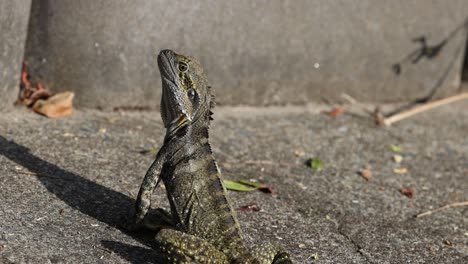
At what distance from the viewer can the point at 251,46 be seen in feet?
23.5

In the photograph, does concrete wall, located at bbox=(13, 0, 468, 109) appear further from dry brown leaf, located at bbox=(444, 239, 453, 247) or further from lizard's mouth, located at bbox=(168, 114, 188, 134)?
dry brown leaf, located at bbox=(444, 239, 453, 247)

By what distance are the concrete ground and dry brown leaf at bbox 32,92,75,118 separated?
0.07m

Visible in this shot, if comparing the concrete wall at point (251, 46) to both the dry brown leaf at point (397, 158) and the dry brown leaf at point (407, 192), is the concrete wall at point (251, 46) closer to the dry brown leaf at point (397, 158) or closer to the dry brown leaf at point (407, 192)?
the dry brown leaf at point (397, 158)

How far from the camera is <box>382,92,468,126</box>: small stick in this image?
308 inches

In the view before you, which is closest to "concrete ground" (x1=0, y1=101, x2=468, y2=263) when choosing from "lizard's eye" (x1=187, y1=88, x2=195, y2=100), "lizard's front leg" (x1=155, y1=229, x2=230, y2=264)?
"lizard's front leg" (x1=155, y1=229, x2=230, y2=264)

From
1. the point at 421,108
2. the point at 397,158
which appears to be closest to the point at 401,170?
the point at 397,158

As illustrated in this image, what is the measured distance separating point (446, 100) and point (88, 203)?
15.3 ft

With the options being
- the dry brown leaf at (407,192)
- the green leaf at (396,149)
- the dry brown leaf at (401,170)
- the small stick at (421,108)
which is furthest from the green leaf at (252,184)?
the small stick at (421,108)

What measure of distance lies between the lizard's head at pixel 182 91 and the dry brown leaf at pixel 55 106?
5.78 ft

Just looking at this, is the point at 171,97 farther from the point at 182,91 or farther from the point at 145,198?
the point at 145,198

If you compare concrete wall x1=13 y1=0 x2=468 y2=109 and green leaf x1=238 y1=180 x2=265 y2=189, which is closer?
green leaf x1=238 y1=180 x2=265 y2=189

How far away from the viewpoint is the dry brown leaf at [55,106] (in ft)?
20.7

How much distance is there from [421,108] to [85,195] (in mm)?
4240

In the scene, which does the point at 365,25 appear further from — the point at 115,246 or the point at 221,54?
the point at 115,246
